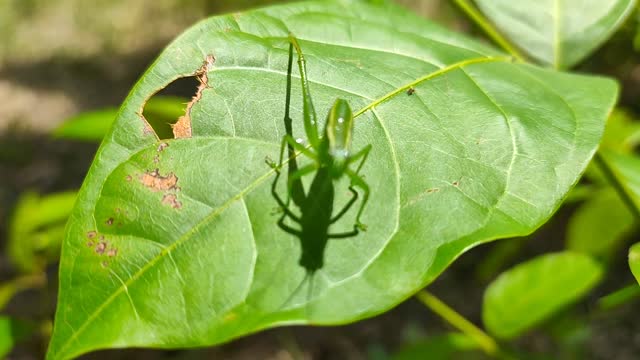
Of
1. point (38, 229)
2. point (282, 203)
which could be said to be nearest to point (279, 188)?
point (282, 203)

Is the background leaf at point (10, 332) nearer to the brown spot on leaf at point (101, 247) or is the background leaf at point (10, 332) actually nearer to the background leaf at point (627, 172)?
the brown spot on leaf at point (101, 247)

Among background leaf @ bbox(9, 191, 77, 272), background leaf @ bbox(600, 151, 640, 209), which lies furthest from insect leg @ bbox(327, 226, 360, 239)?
background leaf @ bbox(9, 191, 77, 272)

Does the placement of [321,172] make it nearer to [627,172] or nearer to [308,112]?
[308,112]

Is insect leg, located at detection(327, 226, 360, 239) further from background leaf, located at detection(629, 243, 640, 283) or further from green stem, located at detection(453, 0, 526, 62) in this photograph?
green stem, located at detection(453, 0, 526, 62)

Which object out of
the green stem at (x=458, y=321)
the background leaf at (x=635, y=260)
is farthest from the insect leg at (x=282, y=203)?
the green stem at (x=458, y=321)

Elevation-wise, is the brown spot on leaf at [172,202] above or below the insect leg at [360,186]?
above

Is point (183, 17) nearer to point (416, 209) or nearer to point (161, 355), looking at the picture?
point (161, 355)
